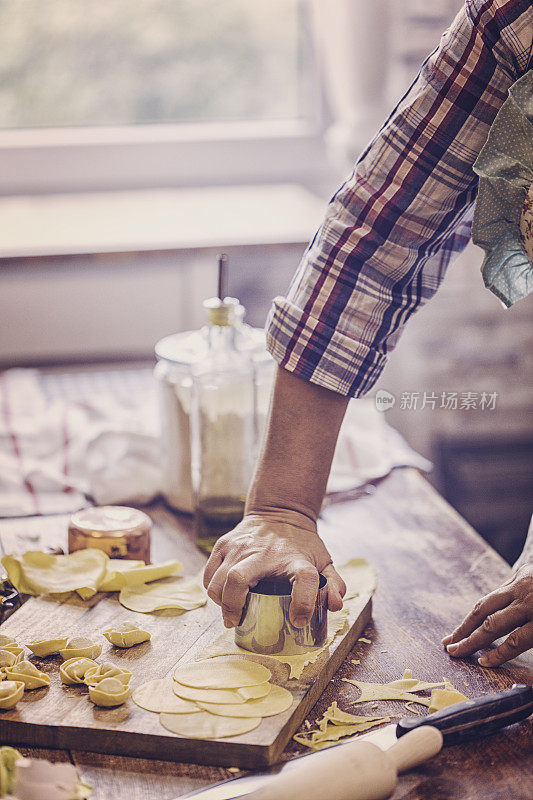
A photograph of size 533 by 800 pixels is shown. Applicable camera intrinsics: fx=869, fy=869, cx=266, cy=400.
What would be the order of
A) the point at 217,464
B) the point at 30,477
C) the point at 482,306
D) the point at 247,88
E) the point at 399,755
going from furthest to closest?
the point at 247,88 → the point at 482,306 → the point at 30,477 → the point at 217,464 → the point at 399,755

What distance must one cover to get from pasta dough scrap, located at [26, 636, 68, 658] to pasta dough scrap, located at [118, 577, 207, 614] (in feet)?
0.30

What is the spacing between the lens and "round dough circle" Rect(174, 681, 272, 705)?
0.64 meters

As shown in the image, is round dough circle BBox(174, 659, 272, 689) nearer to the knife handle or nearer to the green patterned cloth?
the knife handle

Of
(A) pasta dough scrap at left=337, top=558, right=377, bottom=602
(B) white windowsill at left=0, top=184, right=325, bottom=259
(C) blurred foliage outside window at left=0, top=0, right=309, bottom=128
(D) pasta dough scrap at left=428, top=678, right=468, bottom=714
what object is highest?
(C) blurred foliage outside window at left=0, top=0, right=309, bottom=128

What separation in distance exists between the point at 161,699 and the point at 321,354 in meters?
0.34

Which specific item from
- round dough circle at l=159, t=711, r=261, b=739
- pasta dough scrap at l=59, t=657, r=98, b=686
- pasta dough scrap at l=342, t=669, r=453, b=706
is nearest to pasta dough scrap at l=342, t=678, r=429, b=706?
pasta dough scrap at l=342, t=669, r=453, b=706

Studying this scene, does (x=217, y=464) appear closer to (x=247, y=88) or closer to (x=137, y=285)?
(x=137, y=285)

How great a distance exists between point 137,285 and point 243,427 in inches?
48.3

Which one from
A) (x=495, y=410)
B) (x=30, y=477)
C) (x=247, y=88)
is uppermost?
(x=247, y=88)

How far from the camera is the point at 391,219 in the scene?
2.67 feet

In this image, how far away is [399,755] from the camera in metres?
0.57

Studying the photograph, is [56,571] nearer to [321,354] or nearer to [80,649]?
[80,649]

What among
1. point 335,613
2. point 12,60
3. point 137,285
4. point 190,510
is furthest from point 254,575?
point 12,60

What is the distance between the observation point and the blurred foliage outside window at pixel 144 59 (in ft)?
6.93
